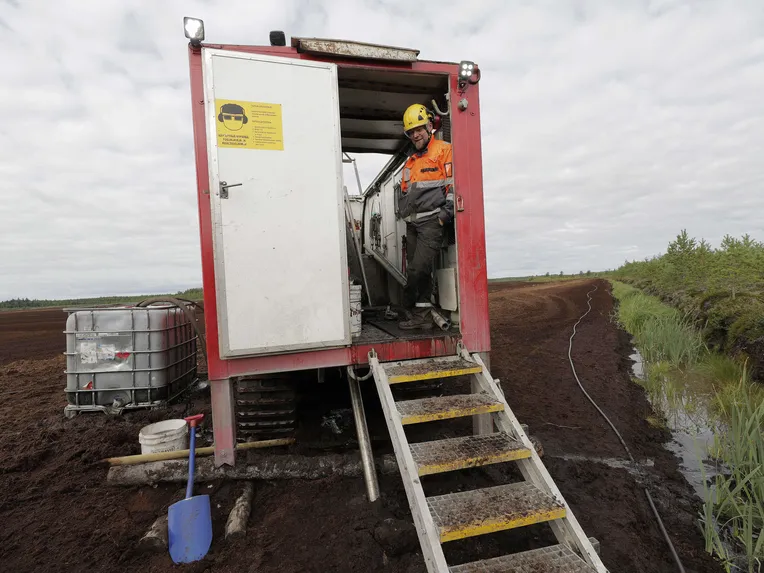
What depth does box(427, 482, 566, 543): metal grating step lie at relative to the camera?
1967 millimetres

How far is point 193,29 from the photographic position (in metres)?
2.76

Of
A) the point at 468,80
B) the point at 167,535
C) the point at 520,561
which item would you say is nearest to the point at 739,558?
the point at 520,561

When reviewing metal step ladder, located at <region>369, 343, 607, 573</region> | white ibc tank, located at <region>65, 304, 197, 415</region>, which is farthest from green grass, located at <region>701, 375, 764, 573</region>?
white ibc tank, located at <region>65, 304, 197, 415</region>

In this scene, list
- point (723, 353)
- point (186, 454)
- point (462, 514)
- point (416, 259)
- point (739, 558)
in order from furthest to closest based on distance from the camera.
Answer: point (723, 353), point (416, 259), point (186, 454), point (739, 558), point (462, 514)

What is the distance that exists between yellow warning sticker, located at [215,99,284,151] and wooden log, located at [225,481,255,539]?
8.56ft

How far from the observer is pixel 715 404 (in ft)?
13.8

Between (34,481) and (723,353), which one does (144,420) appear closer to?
(34,481)

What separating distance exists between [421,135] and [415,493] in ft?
10.4

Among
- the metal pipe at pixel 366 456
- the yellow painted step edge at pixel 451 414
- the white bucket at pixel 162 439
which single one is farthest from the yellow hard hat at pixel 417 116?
the white bucket at pixel 162 439

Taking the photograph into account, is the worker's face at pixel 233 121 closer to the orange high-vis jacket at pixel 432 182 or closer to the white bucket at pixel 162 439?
the orange high-vis jacket at pixel 432 182

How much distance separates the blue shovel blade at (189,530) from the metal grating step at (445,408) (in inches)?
55.0

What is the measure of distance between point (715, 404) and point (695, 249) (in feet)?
34.8

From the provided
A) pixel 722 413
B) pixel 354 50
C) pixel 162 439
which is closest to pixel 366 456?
pixel 162 439

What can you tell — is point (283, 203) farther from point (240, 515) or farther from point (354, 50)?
point (240, 515)
